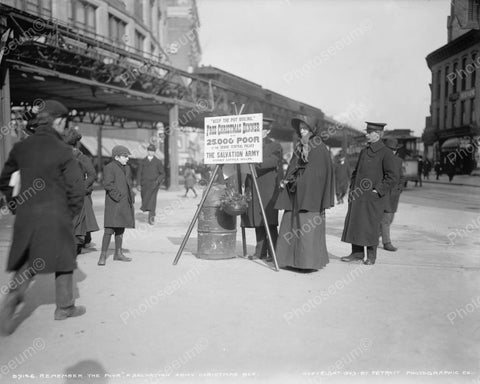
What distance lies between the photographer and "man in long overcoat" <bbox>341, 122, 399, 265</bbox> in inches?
267

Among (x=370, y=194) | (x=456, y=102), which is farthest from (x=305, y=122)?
(x=456, y=102)

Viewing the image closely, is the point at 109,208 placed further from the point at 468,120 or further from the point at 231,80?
the point at 468,120

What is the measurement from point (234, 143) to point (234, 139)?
0.19 ft

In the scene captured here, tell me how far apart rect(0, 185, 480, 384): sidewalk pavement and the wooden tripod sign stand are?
3.29 feet

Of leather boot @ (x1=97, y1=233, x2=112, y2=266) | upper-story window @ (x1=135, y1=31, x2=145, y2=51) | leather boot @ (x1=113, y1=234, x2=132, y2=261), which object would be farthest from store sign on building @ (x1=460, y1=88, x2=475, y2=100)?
leather boot @ (x1=97, y1=233, x2=112, y2=266)

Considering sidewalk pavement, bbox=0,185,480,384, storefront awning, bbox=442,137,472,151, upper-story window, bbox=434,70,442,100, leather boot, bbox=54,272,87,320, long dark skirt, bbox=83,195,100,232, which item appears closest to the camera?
sidewalk pavement, bbox=0,185,480,384

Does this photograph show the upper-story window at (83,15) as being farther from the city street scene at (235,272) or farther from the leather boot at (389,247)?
the leather boot at (389,247)

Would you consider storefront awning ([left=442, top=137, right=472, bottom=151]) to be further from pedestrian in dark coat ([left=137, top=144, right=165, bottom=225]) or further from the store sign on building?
pedestrian in dark coat ([left=137, top=144, right=165, bottom=225])

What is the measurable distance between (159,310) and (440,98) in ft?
165

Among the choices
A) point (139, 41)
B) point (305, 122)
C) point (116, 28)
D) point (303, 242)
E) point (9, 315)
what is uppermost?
point (139, 41)

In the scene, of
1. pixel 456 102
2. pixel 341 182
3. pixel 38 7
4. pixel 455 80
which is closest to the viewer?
pixel 341 182

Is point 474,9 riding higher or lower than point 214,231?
higher

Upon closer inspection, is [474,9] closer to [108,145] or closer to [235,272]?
[235,272]

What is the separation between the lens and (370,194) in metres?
6.86
